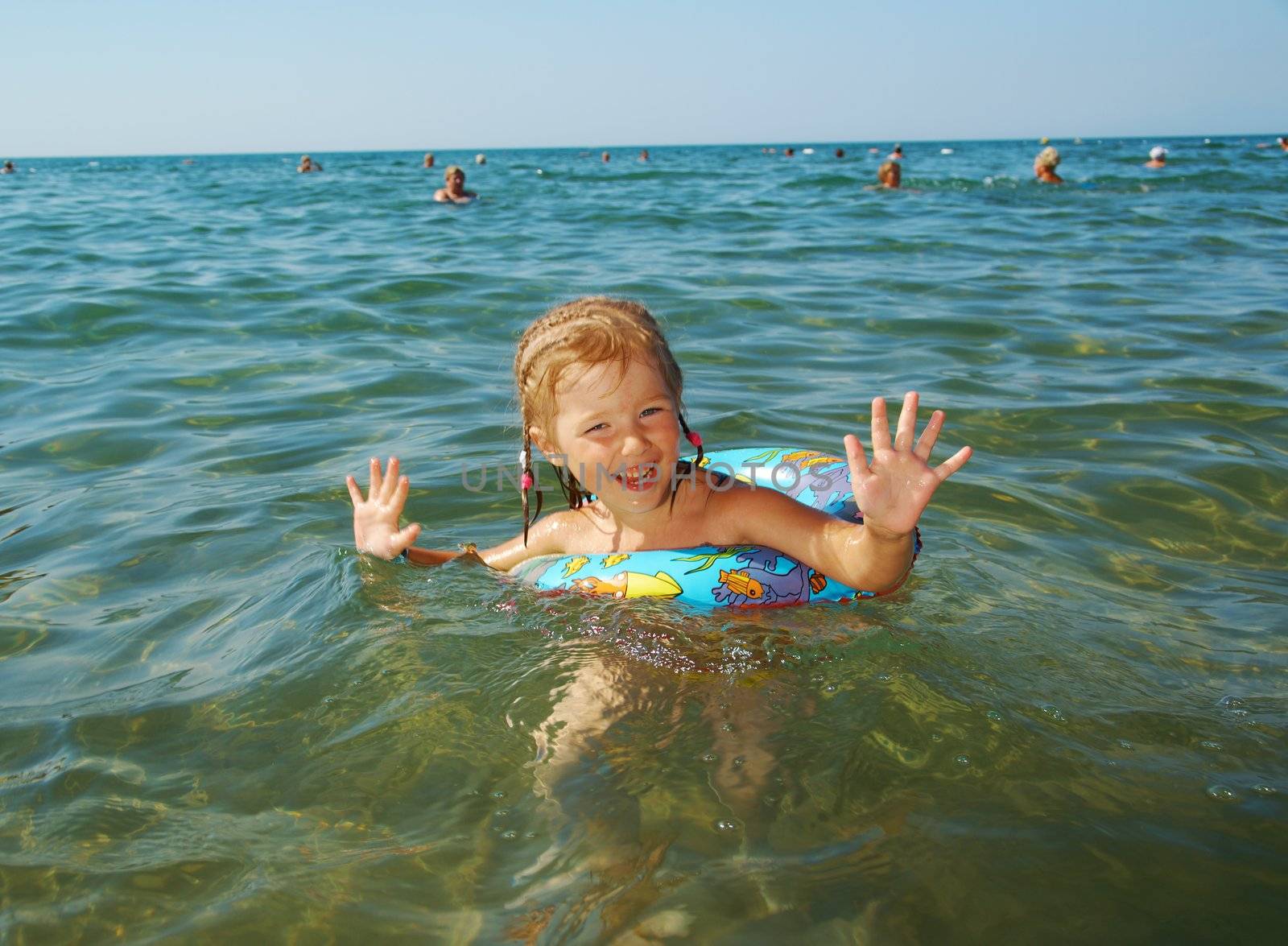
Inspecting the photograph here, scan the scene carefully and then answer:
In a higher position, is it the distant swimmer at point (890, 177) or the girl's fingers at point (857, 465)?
the girl's fingers at point (857, 465)

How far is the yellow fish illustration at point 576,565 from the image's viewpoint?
304cm

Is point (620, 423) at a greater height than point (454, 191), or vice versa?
point (620, 423)

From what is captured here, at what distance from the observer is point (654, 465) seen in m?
2.74

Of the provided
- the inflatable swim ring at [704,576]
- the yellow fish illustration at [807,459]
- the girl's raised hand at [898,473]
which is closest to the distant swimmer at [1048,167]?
the yellow fish illustration at [807,459]

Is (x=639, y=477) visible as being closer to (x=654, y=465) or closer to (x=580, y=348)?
(x=654, y=465)

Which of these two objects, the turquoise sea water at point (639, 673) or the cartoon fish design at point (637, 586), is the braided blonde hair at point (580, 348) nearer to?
the cartoon fish design at point (637, 586)

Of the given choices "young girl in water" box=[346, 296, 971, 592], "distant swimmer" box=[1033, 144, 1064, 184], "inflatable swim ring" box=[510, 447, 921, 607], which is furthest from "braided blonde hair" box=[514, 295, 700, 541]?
"distant swimmer" box=[1033, 144, 1064, 184]

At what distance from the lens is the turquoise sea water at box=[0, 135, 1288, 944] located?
1.92 metres

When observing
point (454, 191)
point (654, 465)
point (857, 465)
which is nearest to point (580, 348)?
point (654, 465)

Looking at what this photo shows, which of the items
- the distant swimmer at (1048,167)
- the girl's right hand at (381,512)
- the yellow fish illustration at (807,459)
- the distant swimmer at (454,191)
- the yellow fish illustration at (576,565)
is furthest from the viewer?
the distant swimmer at (1048,167)

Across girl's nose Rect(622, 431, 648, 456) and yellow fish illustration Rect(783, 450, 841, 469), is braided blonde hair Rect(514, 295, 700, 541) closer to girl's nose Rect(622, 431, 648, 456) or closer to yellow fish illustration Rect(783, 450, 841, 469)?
girl's nose Rect(622, 431, 648, 456)

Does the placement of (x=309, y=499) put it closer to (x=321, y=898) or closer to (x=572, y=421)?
(x=572, y=421)

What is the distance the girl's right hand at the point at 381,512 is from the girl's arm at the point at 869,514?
39.2 inches

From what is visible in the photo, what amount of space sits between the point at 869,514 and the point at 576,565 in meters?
0.95
